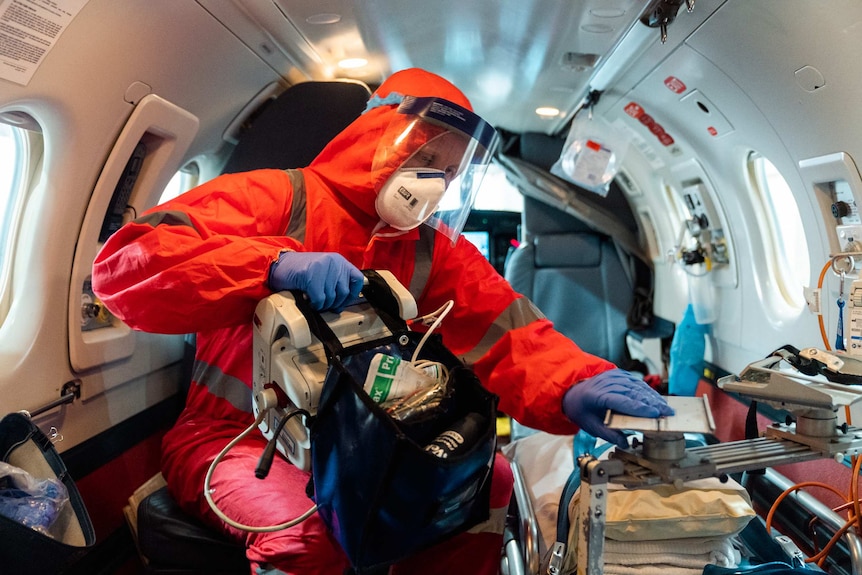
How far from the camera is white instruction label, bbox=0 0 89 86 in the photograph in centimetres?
146

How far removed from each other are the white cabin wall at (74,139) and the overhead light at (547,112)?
7.14 ft

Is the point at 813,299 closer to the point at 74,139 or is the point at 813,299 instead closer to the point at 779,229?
the point at 779,229

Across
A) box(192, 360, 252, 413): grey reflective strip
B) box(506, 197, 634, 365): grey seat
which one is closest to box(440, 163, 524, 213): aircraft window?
box(506, 197, 634, 365): grey seat

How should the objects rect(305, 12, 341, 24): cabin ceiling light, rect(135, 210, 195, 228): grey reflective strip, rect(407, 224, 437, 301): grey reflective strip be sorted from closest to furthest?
rect(135, 210, 195, 228): grey reflective strip → rect(407, 224, 437, 301): grey reflective strip → rect(305, 12, 341, 24): cabin ceiling light

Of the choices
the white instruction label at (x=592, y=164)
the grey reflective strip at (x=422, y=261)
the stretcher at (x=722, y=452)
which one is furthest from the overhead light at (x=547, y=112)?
the stretcher at (x=722, y=452)

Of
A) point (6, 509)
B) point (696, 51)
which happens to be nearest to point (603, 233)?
point (696, 51)

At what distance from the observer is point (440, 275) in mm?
2307

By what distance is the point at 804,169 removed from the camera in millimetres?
2367

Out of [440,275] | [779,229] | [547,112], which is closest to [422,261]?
[440,275]

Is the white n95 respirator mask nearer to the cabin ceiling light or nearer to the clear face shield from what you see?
the clear face shield

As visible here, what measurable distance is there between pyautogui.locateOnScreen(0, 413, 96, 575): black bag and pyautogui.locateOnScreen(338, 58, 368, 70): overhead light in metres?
2.13

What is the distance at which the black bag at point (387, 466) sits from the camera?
1.22 metres

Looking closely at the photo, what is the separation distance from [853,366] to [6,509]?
2.46 meters

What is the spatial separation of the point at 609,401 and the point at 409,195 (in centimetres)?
91
